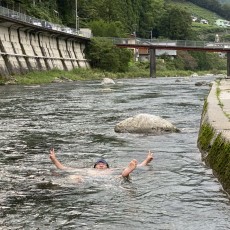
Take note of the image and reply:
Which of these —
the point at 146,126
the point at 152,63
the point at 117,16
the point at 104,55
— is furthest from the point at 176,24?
the point at 146,126

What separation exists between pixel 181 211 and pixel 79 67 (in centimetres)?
7430

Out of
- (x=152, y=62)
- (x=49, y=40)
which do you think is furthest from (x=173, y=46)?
(x=49, y=40)

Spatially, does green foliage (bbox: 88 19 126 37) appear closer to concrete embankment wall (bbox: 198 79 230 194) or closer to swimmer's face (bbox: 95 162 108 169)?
concrete embankment wall (bbox: 198 79 230 194)

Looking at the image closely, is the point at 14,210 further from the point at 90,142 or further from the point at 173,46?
the point at 173,46

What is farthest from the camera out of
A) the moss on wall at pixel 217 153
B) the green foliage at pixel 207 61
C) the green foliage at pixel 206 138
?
the green foliage at pixel 207 61

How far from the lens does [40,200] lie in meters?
7.92

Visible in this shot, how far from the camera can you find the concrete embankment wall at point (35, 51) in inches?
2055

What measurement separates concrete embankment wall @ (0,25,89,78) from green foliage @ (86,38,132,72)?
6.82ft

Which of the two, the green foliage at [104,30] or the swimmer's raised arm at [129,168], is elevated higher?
the green foliage at [104,30]

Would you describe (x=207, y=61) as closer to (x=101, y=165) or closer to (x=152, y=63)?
(x=152, y=63)

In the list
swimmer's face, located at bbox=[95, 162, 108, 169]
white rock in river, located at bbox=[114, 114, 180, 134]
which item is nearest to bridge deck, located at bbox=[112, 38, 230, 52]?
white rock in river, located at bbox=[114, 114, 180, 134]

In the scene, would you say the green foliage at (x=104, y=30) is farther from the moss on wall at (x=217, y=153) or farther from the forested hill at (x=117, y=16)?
the moss on wall at (x=217, y=153)

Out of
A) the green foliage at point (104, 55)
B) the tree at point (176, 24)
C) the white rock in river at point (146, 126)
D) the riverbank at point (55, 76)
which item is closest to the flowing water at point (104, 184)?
the white rock in river at point (146, 126)

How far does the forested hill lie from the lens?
101 m
